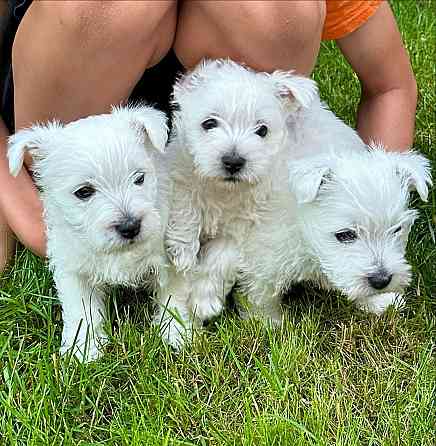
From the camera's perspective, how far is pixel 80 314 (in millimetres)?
2793

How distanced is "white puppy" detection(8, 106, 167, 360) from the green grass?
0.13 m

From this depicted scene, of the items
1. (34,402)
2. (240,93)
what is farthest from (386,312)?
(34,402)

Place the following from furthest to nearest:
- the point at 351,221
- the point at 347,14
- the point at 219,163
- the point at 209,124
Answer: the point at 347,14, the point at 209,124, the point at 219,163, the point at 351,221

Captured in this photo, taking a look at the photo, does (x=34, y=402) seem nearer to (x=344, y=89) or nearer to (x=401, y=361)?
(x=401, y=361)

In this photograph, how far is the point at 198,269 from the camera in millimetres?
2920

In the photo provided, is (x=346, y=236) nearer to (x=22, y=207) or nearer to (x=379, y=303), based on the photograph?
(x=379, y=303)

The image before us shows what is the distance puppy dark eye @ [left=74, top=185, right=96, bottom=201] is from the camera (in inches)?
101

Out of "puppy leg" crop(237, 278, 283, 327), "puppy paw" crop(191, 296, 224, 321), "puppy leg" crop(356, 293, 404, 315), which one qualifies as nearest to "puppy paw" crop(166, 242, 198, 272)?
"puppy paw" crop(191, 296, 224, 321)

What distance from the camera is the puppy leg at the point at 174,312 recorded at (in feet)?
9.20

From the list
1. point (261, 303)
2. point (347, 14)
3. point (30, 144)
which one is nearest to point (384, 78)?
point (347, 14)

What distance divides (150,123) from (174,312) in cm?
70

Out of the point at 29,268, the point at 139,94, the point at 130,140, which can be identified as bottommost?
the point at 29,268

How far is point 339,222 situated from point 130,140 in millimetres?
748

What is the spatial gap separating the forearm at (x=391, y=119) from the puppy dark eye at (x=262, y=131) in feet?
2.16
